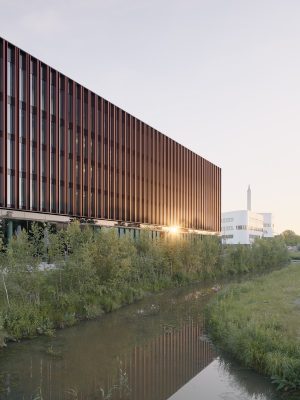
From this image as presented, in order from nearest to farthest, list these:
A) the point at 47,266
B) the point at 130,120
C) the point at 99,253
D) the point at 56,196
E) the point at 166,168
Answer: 1. the point at 47,266
2. the point at 99,253
3. the point at 56,196
4. the point at 130,120
5. the point at 166,168

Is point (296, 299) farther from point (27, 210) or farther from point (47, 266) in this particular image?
point (27, 210)

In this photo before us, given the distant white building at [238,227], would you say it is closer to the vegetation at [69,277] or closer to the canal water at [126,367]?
the vegetation at [69,277]

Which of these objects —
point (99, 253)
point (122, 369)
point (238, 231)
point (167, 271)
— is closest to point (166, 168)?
point (167, 271)

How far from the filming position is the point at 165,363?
23531mm

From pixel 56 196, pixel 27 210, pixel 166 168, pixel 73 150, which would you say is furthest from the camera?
pixel 166 168

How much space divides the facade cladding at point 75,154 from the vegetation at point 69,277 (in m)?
15.6

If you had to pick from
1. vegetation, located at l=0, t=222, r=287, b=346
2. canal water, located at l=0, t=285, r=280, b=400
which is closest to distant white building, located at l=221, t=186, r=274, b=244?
vegetation, located at l=0, t=222, r=287, b=346

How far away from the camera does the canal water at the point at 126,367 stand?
61.4ft

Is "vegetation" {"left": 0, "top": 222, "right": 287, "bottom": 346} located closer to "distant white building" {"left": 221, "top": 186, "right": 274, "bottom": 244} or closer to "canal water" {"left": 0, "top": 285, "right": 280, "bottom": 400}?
"canal water" {"left": 0, "top": 285, "right": 280, "bottom": 400}

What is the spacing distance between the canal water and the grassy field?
71 cm

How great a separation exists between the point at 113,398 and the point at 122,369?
12.7 ft

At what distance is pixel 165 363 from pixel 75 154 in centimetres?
4633

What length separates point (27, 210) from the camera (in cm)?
5500

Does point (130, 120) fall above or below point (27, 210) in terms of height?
above
